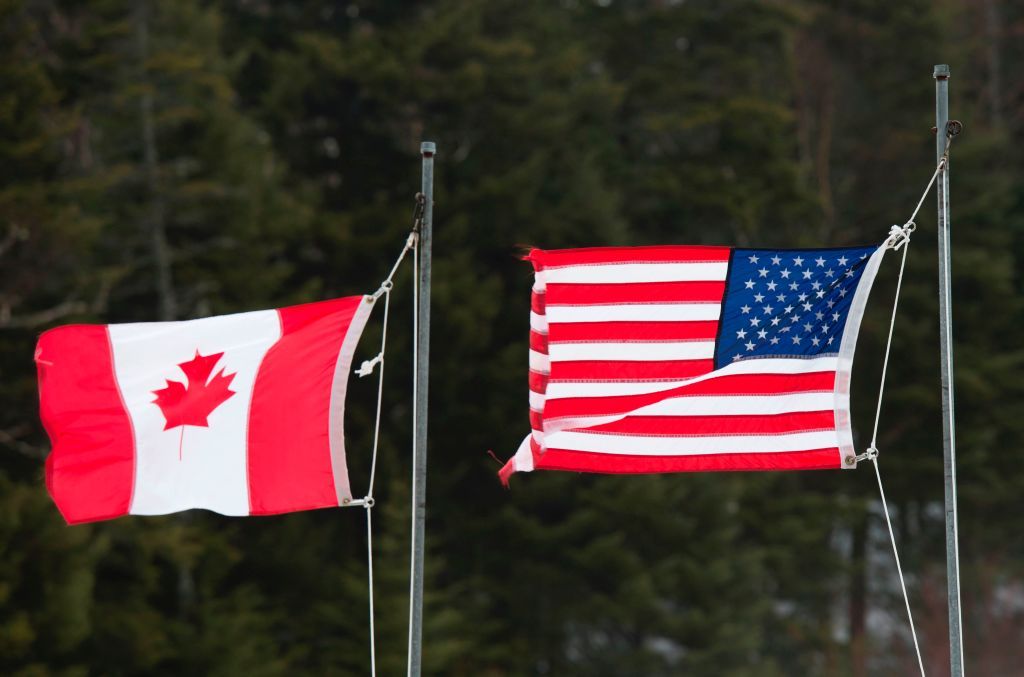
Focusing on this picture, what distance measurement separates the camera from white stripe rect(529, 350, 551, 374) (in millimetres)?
8836

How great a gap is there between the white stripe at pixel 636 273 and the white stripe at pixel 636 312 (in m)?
0.14

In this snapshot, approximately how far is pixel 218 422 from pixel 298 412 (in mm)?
463

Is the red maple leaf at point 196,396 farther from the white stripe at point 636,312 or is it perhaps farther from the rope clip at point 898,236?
the rope clip at point 898,236

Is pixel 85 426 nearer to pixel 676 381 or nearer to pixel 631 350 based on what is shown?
pixel 631 350

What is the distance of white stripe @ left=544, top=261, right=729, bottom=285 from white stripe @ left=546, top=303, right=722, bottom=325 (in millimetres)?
140

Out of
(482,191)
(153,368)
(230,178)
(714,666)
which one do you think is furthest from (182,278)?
(153,368)

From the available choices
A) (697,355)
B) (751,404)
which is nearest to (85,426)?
(697,355)

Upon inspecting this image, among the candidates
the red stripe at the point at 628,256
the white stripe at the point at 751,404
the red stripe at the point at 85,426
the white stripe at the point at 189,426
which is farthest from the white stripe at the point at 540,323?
the red stripe at the point at 85,426

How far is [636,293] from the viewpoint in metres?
8.73

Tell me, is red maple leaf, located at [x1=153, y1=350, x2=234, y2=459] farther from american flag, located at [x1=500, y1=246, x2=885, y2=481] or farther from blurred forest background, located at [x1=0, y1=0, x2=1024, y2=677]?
blurred forest background, located at [x1=0, y1=0, x2=1024, y2=677]

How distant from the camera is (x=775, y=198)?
30188mm

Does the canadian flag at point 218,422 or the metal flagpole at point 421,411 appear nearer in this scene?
the metal flagpole at point 421,411

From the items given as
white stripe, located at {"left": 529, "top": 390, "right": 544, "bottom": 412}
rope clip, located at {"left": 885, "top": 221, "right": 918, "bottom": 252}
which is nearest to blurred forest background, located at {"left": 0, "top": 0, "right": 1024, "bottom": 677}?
white stripe, located at {"left": 529, "top": 390, "right": 544, "bottom": 412}

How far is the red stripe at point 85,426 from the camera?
29.2 ft
